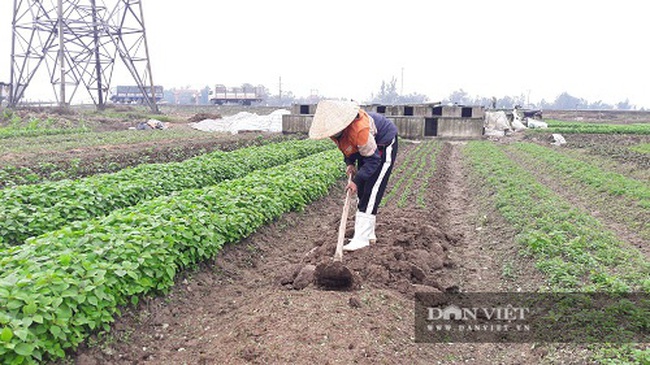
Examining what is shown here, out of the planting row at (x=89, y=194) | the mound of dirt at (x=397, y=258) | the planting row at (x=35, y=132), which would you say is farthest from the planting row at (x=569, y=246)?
the planting row at (x=35, y=132)

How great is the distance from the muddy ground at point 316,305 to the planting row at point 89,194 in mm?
2205

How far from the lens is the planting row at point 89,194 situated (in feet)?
19.2

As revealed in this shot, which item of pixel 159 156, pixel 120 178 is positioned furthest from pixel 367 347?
pixel 159 156

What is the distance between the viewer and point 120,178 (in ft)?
26.8

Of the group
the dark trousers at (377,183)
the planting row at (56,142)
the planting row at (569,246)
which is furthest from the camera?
the planting row at (56,142)

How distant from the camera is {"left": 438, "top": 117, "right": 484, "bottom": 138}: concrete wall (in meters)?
25.3

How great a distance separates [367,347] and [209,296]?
219cm

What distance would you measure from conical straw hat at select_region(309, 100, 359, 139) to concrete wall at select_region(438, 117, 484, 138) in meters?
20.8

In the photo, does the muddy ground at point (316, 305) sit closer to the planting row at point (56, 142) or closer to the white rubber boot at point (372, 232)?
the white rubber boot at point (372, 232)

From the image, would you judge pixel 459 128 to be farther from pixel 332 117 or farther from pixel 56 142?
pixel 332 117

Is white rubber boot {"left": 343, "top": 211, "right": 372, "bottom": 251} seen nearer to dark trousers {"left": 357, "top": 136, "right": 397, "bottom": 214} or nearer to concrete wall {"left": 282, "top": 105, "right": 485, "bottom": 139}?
dark trousers {"left": 357, "top": 136, "right": 397, "bottom": 214}

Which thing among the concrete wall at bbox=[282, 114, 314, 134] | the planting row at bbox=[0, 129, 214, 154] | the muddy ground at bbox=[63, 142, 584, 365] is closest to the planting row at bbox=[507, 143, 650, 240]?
the muddy ground at bbox=[63, 142, 584, 365]

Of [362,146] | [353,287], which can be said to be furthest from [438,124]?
[353,287]

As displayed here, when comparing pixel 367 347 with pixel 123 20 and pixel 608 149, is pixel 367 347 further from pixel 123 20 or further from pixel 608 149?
pixel 123 20
